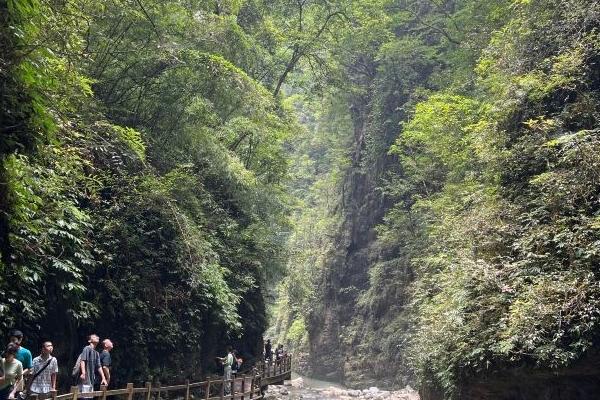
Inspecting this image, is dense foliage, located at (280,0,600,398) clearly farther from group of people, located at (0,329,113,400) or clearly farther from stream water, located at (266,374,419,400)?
group of people, located at (0,329,113,400)

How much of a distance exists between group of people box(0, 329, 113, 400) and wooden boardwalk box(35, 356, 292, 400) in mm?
310

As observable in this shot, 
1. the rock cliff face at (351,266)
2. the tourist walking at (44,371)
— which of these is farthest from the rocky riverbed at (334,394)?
the tourist walking at (44,371)

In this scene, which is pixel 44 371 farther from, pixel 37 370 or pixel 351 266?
pixel 351 266

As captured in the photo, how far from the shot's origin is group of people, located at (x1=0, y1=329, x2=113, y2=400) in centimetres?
616

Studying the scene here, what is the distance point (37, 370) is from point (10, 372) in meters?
1.01

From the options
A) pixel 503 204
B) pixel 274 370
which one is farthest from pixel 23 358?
pixel 274 370

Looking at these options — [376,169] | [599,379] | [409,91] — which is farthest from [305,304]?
[599,379]

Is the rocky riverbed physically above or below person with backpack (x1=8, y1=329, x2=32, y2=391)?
below

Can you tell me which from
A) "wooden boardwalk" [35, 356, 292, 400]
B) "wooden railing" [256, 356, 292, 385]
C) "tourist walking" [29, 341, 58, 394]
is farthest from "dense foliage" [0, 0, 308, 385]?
"wooden railing" [256, 356, 292, 385]

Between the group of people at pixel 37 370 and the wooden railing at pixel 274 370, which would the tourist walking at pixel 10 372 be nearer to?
the group of people at pixel 37 370

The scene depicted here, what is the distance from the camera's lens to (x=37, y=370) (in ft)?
23.2

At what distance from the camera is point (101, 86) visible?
12.8 meters

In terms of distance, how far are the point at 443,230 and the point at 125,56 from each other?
9.71 m

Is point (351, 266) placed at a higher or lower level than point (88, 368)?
higher
